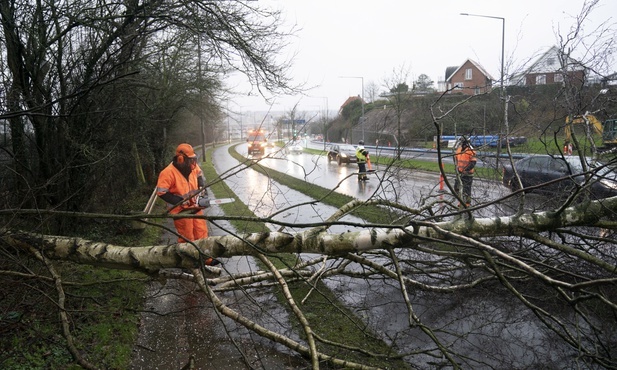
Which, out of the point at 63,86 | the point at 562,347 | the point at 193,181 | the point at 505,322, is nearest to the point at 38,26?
the point at 63,86

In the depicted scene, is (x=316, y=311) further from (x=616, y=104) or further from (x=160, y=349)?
(x=616, y=104)

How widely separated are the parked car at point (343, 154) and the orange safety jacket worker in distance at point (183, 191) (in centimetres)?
1920

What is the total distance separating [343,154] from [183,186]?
20.2m

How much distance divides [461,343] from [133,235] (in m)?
6.24

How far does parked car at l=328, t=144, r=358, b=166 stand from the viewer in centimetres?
2534

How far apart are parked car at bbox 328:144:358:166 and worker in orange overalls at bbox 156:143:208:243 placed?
19.1 metres

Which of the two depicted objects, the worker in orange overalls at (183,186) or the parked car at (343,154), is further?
the parked car at (343,154)

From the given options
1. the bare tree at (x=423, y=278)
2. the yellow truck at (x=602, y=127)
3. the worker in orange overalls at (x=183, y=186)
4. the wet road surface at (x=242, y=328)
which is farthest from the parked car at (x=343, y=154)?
the bare tree at (x=423, y=278)

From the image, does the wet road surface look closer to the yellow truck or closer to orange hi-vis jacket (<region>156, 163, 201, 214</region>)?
orange hi-vis jacket (<region>156, 163, 201, 214</region>)

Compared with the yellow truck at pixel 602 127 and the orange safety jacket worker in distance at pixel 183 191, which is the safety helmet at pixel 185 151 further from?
the yellow truck at pixel 602 127

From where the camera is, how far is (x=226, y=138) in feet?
261

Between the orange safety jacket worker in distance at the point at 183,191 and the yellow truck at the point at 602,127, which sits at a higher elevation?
the yellow truck at the point at 602,127

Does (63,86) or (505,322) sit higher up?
(63,86)

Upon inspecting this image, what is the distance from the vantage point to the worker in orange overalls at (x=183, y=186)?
564cm
